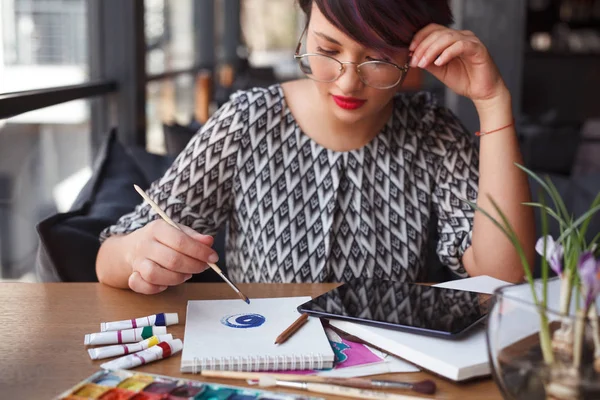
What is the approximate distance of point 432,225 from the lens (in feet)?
5.28

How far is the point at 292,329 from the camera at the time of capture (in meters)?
0.84

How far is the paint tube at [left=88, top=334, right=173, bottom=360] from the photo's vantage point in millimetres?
791

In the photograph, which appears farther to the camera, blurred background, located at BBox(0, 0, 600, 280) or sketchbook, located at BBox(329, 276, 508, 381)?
blurred background, located at BBox(0, 0, 600, 280)

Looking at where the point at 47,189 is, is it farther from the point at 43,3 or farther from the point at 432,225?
the point at 432,225

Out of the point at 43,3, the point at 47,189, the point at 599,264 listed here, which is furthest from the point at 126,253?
the point at 43,3

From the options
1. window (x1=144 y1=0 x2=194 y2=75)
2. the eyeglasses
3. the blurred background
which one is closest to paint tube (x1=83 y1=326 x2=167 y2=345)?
the eyeglasses

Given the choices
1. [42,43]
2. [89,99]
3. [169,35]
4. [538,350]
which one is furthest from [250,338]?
[169,35]

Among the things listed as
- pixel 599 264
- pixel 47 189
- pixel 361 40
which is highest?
pixel 361 40

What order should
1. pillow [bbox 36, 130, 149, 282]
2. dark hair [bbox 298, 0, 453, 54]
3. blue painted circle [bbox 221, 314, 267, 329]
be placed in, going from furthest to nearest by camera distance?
pillow [bbox 36, 130, 149, 282] → dark hair [bbox 298, 0, 453, 54] → blue painted circle [bbox 221, 314, 267, 329]

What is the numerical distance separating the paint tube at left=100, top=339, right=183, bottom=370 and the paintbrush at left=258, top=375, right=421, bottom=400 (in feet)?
0.44

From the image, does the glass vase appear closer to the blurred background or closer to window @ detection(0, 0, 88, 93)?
the blurred background

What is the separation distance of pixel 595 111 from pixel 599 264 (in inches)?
309

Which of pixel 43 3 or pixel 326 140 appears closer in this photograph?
pixel 326 140

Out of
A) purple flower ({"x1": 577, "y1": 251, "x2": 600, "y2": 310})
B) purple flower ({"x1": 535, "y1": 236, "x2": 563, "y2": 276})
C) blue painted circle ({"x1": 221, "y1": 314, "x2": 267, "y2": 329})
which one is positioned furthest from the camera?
blue painted circle ({"x1": 221, "y1": 314, "x2": 267, "y2": 329})
